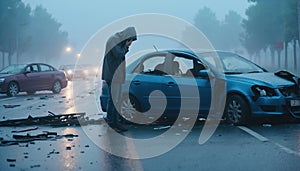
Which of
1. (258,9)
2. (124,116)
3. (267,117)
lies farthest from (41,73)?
(258,9)

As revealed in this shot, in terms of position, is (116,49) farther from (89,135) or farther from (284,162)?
(284,162)

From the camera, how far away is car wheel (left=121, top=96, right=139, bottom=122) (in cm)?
909

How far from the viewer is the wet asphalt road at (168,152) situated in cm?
541

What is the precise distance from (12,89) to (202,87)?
515 inches

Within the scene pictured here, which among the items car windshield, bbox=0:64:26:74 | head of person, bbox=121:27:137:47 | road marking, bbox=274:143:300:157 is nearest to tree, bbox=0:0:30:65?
car windshield, bbox=0:64:26:74

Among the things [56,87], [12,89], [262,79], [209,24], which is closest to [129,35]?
[262,79]

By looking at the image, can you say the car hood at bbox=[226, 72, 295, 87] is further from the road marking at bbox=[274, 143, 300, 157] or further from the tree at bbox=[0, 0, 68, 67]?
the tree at bbox=[0, 0, 68, 67]

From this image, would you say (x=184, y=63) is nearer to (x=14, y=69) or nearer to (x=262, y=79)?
(x=262, y=79)

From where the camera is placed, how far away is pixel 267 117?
8.20 meters

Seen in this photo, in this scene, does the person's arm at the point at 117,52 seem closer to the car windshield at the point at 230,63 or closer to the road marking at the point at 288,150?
the car windshield at the point at 230,63

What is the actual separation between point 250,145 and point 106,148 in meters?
2.09

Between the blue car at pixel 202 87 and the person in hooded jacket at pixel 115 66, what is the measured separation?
871mm

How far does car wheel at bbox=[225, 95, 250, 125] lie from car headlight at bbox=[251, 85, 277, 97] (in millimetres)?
269

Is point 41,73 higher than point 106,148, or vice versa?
point 41,73
